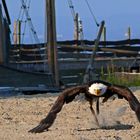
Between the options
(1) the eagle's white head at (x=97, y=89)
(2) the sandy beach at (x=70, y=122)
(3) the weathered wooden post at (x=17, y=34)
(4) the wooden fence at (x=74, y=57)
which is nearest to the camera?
(1) the eagle's white head at (x=97, y=89)

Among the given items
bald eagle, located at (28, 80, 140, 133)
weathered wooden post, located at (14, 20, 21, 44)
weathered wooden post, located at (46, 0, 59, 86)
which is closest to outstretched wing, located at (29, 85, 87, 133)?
bald eagle, located at (28, 80, 140, 133)

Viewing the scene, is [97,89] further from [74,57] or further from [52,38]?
[74,57]

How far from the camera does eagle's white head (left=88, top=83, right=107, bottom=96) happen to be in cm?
769

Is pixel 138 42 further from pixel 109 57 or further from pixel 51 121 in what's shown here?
pixel 51 121

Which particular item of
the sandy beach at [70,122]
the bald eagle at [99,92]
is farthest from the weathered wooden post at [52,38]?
the bald eagle at [99,92]

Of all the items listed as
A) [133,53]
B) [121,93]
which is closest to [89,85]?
[121,93]

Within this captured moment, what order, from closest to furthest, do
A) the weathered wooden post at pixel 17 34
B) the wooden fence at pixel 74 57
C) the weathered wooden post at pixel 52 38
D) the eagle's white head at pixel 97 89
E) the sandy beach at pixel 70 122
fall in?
the eagle's white head at pixel 97 89, the sandy beach at pixel 70 122, the weathered wooden post at pixel 52 38, the wooden fence at pixel 74 57, the weathered wooden post at pixel 17 34

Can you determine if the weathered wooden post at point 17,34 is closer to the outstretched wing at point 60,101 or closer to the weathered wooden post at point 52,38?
the weathered wooden post at point 52,38

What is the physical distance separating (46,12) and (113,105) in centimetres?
730

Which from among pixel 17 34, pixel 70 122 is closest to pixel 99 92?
pixel 70 122

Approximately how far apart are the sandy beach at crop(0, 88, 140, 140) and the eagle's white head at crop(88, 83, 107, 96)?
54cm

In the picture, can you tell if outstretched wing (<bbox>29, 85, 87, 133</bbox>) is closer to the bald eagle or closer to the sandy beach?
the bald eagle

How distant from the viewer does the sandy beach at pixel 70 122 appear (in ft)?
25.7

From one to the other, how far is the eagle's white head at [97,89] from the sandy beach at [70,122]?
0.54 metres
